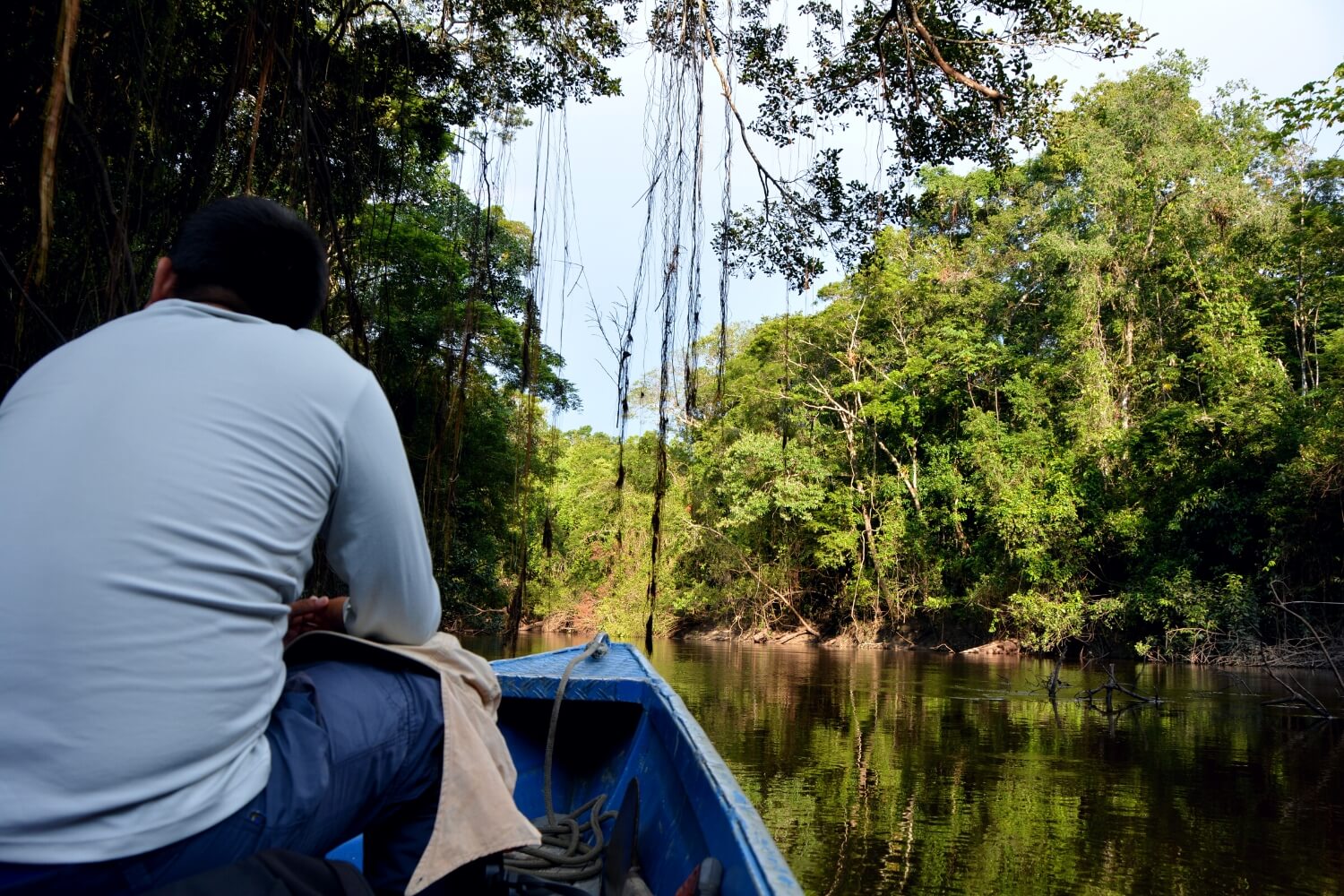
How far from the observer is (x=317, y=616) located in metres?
1.31

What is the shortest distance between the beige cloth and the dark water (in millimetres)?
3504

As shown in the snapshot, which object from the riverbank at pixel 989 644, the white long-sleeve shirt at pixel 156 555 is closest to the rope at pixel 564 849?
the white long-sleeve shirt at pixel 156 555

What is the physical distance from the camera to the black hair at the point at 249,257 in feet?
3.75

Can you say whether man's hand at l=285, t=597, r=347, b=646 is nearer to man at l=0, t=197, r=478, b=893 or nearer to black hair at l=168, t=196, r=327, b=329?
man at l=0, t=197, r=478, b=893

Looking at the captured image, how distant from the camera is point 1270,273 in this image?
735 inches

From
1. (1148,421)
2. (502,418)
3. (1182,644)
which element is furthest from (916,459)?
(502,418)

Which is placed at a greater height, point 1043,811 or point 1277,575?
point 1277,575

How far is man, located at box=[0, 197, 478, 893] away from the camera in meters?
0.86

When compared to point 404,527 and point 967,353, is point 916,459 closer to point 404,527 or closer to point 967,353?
point 967,353

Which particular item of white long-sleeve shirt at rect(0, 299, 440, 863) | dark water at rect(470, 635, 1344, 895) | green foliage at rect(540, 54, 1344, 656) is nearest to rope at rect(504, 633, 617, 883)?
white long-sleeve shirt at rect(0, 299, 440, 863)

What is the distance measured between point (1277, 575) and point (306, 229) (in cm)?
1709

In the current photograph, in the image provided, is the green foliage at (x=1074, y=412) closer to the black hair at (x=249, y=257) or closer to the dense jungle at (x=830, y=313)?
the dense jungle at (x=830, y=313)

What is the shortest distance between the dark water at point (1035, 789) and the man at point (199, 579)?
3.76 m

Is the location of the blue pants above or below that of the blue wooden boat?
above
